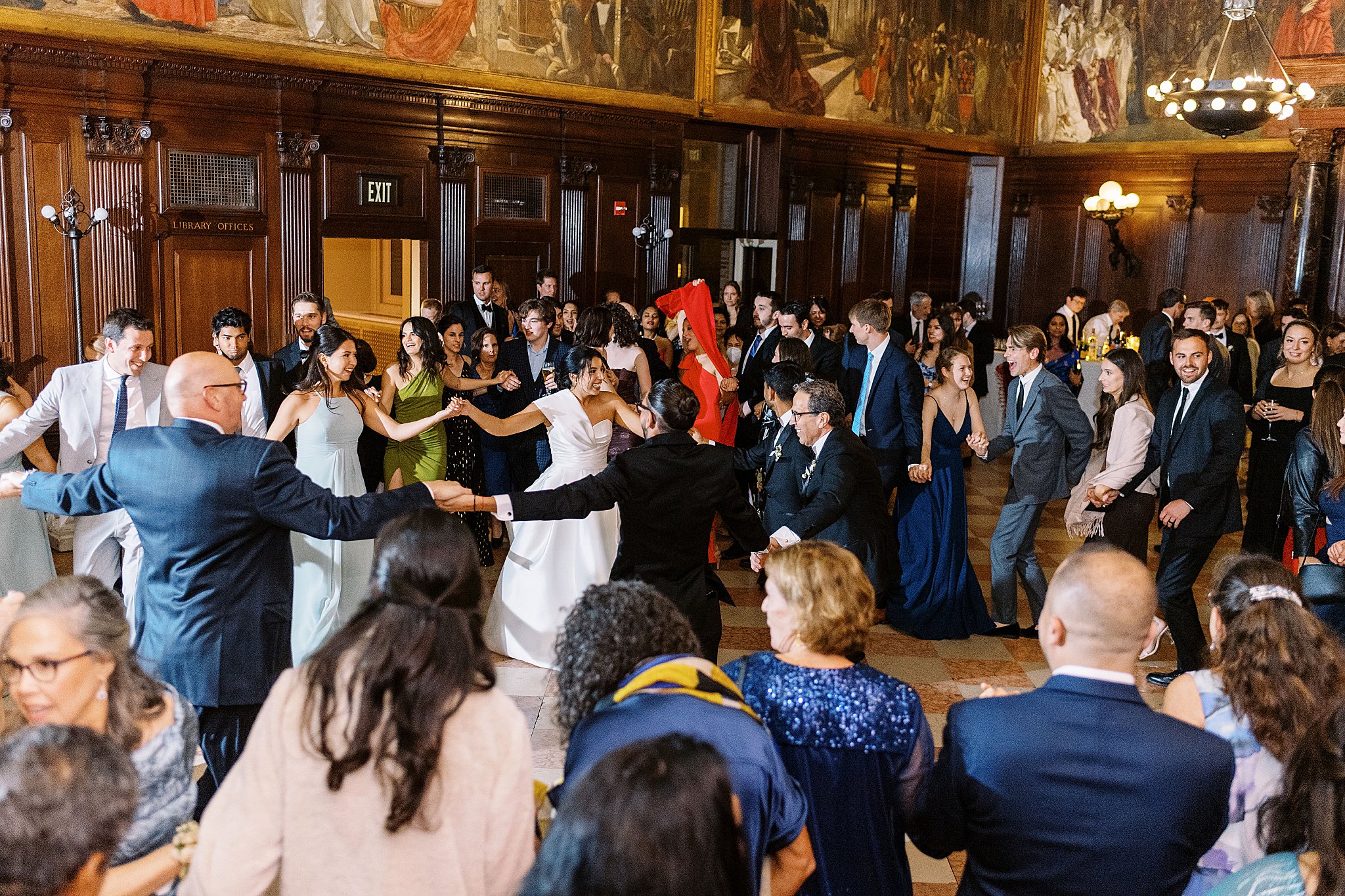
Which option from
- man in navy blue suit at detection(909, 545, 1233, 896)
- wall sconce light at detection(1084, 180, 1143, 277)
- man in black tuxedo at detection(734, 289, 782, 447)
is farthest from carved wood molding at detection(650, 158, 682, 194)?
man in navy blue suit at detection(909, 545, 1233, 896)

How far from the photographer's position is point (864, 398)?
285 inches

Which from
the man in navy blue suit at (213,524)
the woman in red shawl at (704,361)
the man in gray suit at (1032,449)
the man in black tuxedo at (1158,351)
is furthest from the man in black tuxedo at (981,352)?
the man in navy blue suit at (213,524)

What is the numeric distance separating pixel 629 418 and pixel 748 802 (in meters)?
4.10

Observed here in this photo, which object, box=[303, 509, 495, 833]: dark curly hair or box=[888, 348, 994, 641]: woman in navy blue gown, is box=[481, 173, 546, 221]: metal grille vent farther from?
box=[303, 509, 495, 833]: dark curly hair

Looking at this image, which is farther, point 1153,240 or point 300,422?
point 1153,240

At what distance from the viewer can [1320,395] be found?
5.49 m

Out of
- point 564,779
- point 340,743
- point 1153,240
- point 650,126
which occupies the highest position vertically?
point 650,126

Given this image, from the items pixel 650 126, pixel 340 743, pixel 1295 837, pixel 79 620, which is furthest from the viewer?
pixel 650 126

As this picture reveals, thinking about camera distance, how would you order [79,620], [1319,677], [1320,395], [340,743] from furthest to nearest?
1. [1320,395]
2. [1319,677]
3. [79,620]
4. [340,743]

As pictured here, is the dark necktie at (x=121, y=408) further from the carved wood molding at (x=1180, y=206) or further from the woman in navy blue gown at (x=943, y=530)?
the carved wood molding at (x=1180, y=206)

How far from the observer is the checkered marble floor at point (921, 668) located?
4.81 meters

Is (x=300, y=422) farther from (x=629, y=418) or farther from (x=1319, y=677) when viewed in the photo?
(x=1319, y=677)

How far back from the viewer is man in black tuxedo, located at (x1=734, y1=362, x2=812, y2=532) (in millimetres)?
5414

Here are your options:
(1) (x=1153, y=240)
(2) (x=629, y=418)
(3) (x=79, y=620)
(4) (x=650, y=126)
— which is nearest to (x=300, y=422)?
(2) (x=629, y=418)
